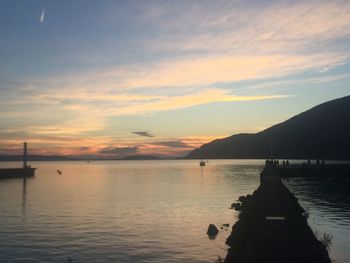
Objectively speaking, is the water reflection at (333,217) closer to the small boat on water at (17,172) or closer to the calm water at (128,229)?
the calm water at (128,229)

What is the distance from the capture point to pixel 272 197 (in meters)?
36.2

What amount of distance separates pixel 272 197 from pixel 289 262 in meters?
21.4

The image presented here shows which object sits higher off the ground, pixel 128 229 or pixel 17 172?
pixel 17 172

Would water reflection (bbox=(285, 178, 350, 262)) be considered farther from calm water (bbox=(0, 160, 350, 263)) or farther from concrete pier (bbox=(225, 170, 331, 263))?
concrete pier (bbox=(225, 170, 331, 263))

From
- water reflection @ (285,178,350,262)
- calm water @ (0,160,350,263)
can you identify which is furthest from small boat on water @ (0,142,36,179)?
water reflection @ (285,178,350,262)

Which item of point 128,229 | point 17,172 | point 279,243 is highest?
point 17,172

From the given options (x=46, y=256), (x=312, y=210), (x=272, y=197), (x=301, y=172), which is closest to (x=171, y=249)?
(x=46, y=256)

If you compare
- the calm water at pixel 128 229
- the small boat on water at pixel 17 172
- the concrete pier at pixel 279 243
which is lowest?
the calm water at pixel 128 229

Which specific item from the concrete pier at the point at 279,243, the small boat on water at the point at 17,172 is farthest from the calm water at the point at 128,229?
the small boat on water at the point at 17,172

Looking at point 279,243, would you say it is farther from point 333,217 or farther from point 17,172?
point 17,172

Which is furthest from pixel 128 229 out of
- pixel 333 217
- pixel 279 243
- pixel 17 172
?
pixel 17 172

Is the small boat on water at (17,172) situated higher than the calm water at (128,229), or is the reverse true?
the small boat on water at (17,172)

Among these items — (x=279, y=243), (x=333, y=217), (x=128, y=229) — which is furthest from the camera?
(x=333, y=217)

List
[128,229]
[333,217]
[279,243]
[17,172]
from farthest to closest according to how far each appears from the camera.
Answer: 1. [17,172]
2. [333,217]
3. [128,229]
4. [279,243]
